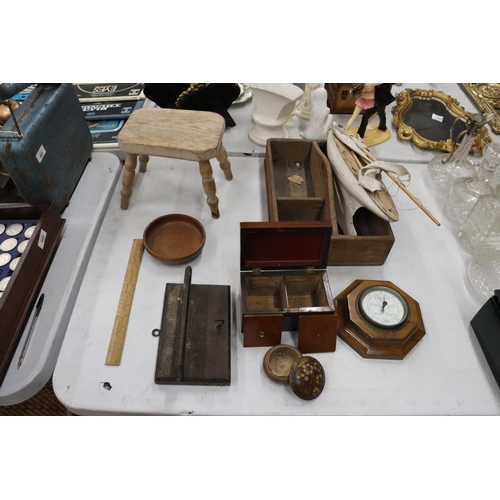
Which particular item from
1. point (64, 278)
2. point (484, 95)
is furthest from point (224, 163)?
point (484, 95)

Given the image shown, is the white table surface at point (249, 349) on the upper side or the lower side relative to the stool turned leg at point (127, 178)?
lower

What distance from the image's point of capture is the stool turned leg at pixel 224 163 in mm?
2032

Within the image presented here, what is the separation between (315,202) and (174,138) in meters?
0.72

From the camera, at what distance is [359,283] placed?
5.37 ft

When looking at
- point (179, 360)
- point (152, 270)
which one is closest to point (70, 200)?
point (152, 270)

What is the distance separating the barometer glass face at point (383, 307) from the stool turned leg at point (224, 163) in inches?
40.0

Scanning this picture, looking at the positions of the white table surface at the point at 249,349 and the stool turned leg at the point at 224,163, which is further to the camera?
the stool turned leg at the point at 224,163

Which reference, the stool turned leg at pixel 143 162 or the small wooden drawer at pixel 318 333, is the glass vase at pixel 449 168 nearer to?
the small wooden drawer at pixel 318 333

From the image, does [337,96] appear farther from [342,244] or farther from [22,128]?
[22,128]

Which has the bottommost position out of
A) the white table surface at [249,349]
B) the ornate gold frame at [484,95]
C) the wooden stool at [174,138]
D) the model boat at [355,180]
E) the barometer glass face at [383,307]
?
the white table surface at [249,349]

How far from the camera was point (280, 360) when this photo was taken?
1504mm

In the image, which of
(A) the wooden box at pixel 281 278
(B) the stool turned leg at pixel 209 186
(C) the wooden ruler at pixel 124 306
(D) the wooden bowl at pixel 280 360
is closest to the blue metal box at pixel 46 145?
(C) the wooden ruler at pixel 124 306

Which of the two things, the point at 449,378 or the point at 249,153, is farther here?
the point at 249,153

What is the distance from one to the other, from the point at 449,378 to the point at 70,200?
6.45 ft
